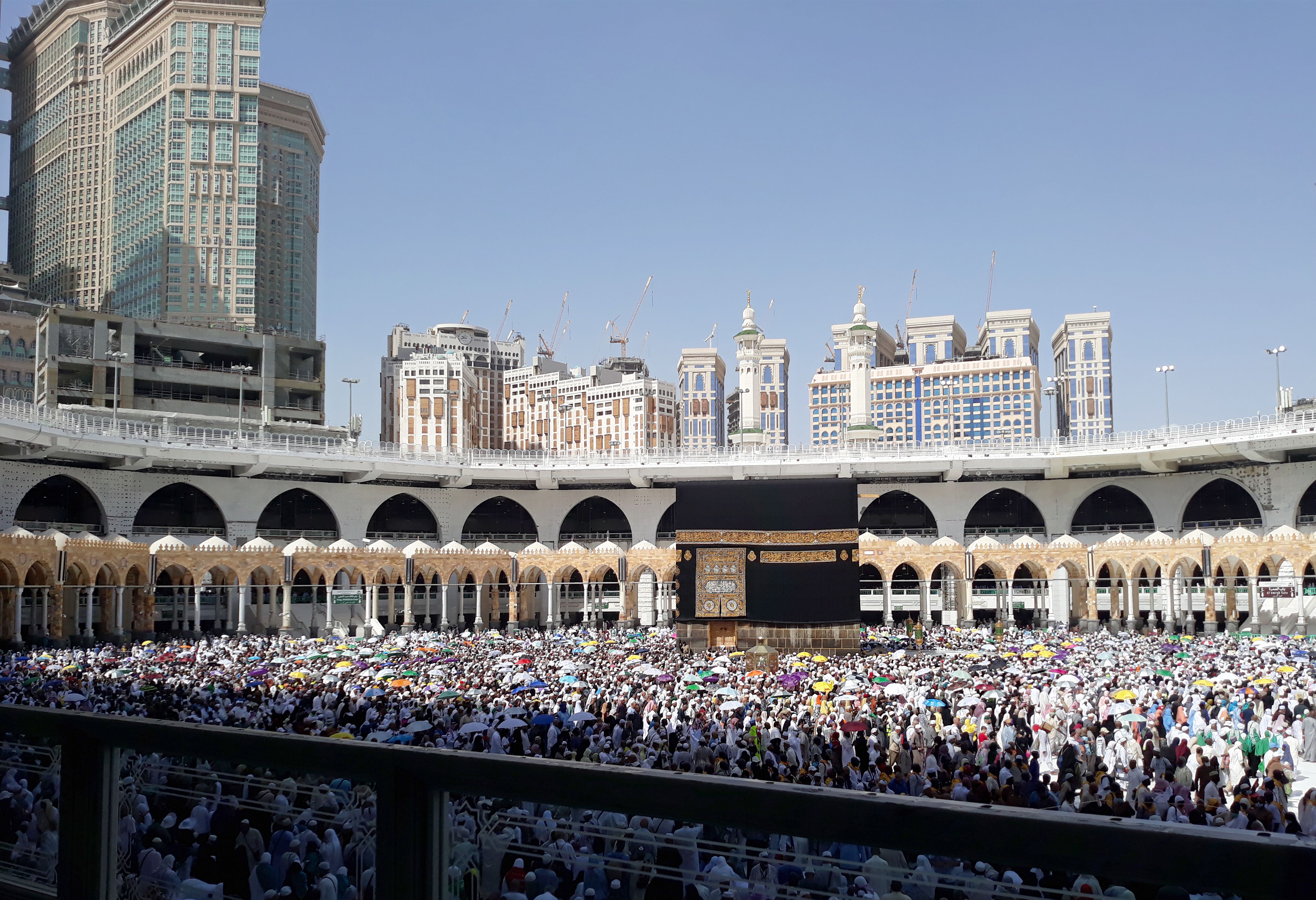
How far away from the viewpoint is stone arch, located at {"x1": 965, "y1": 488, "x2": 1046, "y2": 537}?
42125 millimetres

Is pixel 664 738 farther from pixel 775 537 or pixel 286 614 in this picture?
pixel 286 614

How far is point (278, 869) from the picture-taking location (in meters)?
2.22

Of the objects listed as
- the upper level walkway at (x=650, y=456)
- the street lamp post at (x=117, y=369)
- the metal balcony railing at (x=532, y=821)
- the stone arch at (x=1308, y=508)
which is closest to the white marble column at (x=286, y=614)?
the upper level walkway at (x=650, y=456)

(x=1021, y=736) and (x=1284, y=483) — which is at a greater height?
(x=1284, y=483)

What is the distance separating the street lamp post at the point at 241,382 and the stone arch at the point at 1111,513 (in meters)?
30.9

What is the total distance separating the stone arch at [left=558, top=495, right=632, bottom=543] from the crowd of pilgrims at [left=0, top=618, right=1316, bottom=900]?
52.8 feet

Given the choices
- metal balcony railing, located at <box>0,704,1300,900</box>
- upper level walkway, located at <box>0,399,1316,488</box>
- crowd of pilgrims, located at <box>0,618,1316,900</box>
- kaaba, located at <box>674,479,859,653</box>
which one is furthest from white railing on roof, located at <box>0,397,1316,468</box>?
metal balcony railing, located at <box>0,704,1300,900</box>

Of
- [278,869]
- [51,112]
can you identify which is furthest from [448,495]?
[51,112]

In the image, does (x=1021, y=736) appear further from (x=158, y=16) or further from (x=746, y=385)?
(x=158, y=16)

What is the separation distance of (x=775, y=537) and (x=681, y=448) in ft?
42.8

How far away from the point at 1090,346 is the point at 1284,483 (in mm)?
85843

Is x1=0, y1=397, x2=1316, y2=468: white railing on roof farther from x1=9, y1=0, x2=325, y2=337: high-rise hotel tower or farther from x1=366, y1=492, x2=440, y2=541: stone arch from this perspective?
x1=9, y1=0, x2=325, y2=337: high-rise hotel tower

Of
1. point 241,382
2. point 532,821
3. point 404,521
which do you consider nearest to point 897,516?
point 404,521

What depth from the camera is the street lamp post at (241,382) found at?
135 feet
